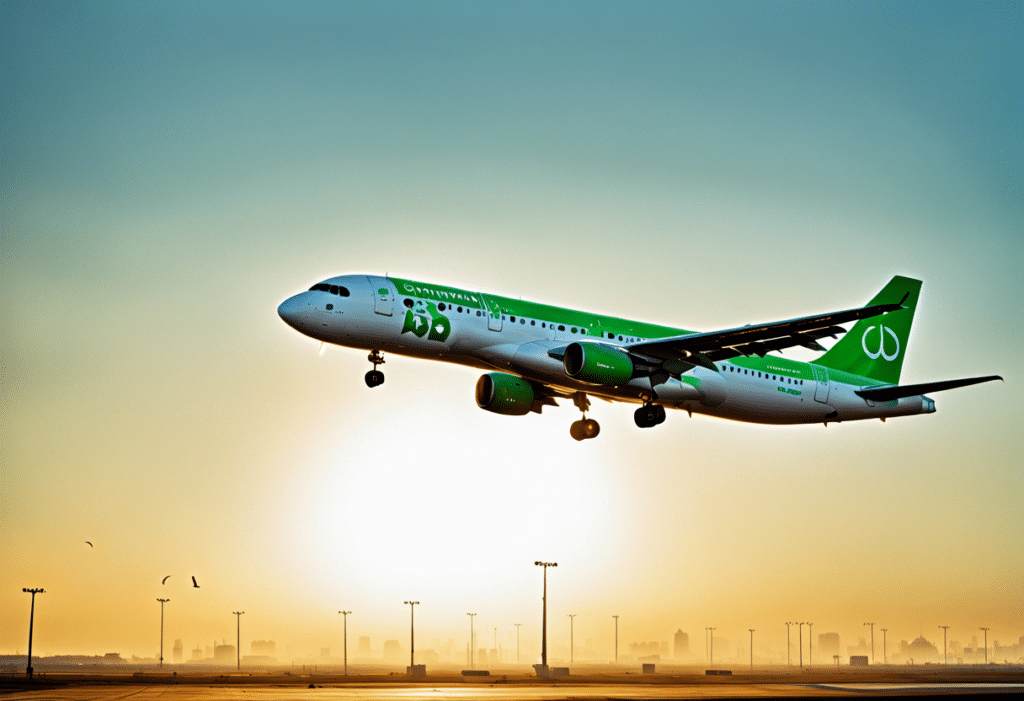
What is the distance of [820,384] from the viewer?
60.2m

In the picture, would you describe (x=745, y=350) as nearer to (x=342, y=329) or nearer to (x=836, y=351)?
(x=836, y=351)

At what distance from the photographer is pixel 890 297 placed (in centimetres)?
6794

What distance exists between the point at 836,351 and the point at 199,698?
41.4m

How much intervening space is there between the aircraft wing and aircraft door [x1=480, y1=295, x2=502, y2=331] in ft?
21.1

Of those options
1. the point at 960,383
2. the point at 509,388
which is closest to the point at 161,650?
the point at 509,388

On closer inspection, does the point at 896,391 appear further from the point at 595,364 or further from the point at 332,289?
the point at 332,289

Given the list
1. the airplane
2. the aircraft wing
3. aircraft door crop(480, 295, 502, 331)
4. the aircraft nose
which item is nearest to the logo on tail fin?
the airplane

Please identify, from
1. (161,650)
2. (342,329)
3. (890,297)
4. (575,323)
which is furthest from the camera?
(161,650)

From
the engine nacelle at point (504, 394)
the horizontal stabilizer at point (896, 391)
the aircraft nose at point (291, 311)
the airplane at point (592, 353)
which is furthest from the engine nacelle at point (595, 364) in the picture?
the horizontal stabilizer at point (896, 391)

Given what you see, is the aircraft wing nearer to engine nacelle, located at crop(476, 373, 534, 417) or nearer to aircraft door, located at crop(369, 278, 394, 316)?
engine nacelle, located at crop(476, 373, 534, 417)

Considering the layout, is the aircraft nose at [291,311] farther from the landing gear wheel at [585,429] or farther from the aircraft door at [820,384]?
the aircraft door at [820,384]

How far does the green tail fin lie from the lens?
64.5m

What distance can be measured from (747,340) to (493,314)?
11.7m

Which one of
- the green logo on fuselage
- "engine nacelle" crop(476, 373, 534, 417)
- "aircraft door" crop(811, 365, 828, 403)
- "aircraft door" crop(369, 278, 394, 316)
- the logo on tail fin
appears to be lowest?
"engine nacelle" crop(476, 373, 534, 417)
